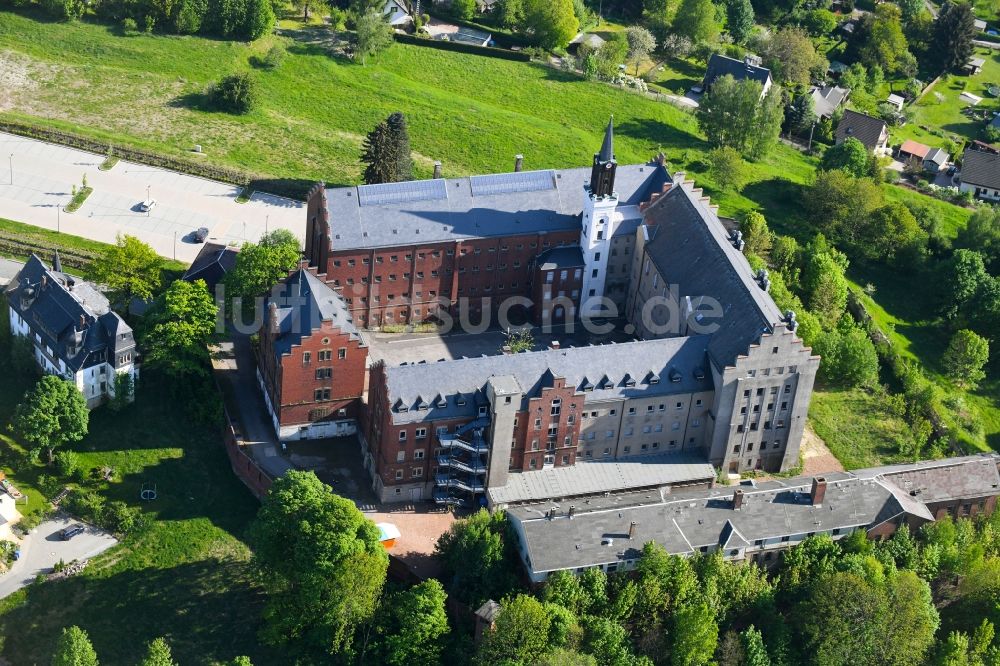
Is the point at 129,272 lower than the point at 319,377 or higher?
higher

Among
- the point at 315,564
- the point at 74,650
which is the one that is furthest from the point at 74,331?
the point at 315,564

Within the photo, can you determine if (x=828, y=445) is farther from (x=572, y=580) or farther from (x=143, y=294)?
(x=143, y=294)

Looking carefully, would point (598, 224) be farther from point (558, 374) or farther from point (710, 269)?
point (558, 374)

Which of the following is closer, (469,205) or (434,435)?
(434,435)

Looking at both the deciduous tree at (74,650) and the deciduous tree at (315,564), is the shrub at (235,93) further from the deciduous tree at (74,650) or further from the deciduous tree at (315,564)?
the deciduous tree at (74,650)

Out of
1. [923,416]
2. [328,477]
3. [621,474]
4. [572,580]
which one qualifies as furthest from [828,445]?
[328,477]

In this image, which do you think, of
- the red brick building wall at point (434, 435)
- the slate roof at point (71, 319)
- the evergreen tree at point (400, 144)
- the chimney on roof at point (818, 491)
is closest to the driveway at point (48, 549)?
the slate roof at point (71, 319)
